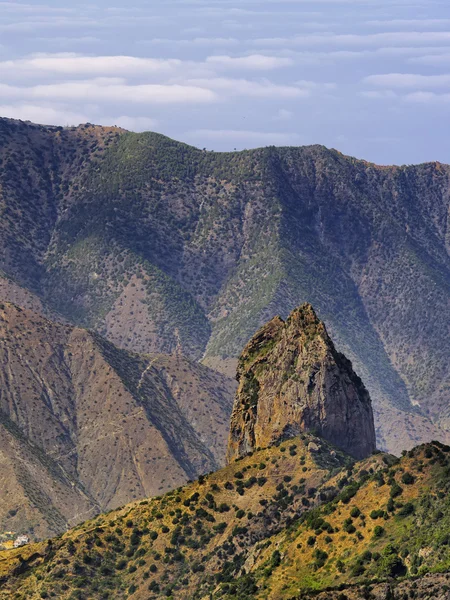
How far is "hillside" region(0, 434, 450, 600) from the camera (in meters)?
141

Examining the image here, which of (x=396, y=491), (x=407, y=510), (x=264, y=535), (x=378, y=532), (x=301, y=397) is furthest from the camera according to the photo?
(x=301, y=397)

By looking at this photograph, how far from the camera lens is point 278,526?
557ft

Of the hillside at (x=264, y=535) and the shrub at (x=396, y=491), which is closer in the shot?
the hillside at (x=264, y=535)

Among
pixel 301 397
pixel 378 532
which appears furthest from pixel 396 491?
pixel 301 397

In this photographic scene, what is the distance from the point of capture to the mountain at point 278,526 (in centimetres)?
14062

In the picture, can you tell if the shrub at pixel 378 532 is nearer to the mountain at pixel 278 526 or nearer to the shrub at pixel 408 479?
the mountain at pixel 278 526

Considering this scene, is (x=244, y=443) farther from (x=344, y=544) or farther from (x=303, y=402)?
(x=344, y=544)

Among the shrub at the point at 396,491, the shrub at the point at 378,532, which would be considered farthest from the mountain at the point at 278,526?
the shrub at the point at 396,491

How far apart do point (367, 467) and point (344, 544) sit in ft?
68.4

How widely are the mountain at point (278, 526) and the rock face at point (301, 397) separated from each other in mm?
186

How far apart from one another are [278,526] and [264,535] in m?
1.57

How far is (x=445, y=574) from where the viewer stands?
116 meters

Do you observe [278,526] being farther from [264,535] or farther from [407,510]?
[407,510]

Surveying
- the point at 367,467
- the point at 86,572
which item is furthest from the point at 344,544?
the point at 86,572
